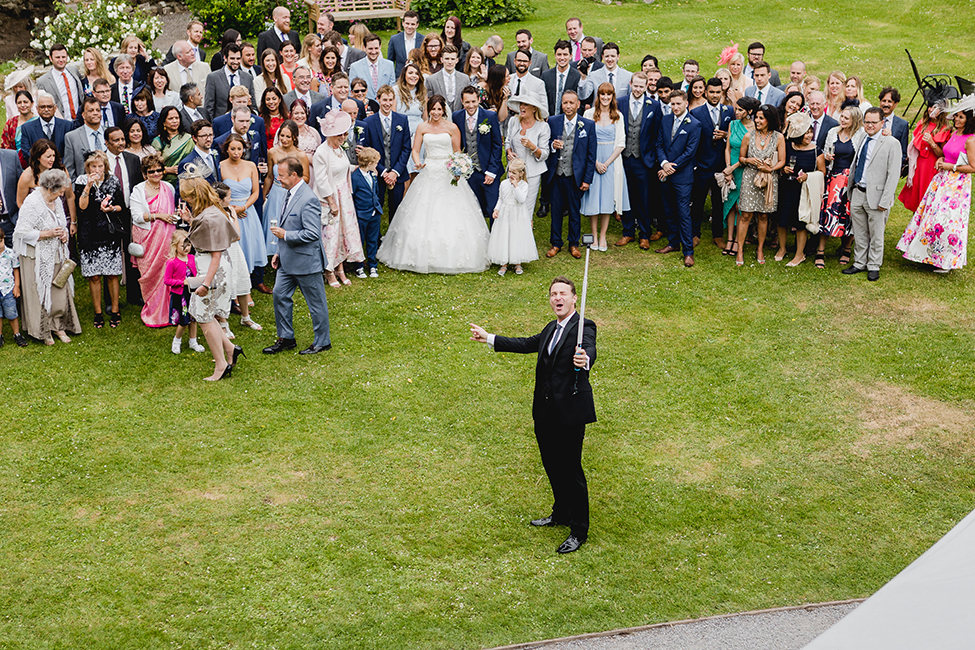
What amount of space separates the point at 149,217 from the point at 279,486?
3848 millimetres

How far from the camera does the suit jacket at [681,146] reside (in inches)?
472

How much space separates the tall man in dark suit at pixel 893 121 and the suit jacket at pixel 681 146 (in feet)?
7.45

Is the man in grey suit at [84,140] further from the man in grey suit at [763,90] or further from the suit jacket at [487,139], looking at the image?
the man in grey suit at [763,90]

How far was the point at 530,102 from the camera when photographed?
11.8 metres

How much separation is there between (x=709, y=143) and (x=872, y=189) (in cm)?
210

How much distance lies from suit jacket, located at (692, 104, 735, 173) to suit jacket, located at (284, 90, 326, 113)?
4.88 meters

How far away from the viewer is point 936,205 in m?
11.7

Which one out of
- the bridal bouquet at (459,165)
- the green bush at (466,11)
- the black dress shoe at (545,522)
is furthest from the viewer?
the green bush at (466,11)

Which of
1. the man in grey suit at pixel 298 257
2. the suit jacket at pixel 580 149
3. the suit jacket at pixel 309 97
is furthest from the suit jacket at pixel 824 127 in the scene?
the man in grey suit at pixel 298 257

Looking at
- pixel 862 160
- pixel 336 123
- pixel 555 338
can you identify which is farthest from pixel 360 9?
pixel 555 338

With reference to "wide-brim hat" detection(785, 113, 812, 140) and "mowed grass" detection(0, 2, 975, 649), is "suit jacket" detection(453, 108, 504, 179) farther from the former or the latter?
"wide-brim hat" detection(785, 113, 812, 140)

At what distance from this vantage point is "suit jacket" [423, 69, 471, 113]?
43.0 feet

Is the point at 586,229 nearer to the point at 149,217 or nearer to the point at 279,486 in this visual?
the point at 149,217

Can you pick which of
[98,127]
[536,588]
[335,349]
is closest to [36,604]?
[536,588]
